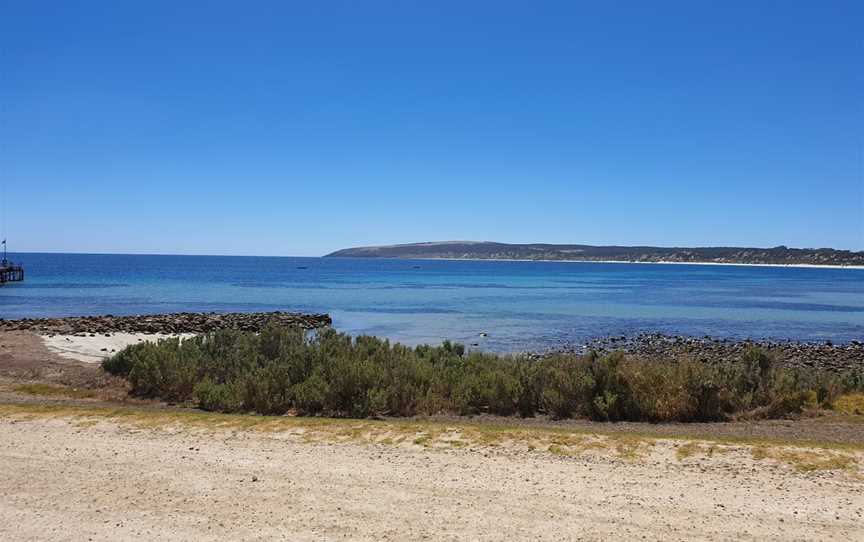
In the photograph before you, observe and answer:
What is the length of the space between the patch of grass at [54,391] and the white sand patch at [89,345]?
5.26 meters

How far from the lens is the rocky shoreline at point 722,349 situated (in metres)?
24.7

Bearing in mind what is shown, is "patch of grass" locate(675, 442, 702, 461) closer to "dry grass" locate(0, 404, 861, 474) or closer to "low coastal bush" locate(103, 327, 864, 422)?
"dry grass" locate(0, 404, 861, 474)

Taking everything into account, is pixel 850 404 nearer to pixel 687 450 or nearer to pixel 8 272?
pixel 687 450

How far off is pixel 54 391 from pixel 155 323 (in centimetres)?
2146

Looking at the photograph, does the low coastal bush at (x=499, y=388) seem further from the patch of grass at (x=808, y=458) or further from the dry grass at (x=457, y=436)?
the patch of grass at (x=808, y=458)

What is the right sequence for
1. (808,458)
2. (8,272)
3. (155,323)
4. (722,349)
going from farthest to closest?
(8,272) < (155,323) < (722,349) < (808,458)

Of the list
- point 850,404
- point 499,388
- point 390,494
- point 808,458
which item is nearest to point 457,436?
point 390,494

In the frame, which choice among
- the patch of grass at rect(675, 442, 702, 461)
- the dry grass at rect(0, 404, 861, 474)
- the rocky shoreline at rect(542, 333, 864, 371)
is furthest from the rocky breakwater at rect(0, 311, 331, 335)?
the patch of grass at rect(675, 442, 702, 461)

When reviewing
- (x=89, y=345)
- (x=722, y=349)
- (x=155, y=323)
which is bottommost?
(x=722, y=349)

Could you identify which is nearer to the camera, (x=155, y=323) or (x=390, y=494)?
(x=390, y=494)

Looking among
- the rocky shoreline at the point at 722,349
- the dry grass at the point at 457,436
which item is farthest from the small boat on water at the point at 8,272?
the dry grass at the point at 457,436

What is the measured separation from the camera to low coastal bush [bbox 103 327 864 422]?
1208 cm

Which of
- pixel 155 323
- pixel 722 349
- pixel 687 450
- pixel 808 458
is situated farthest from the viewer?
pixel 155 323

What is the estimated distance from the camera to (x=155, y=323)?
3425 cm
